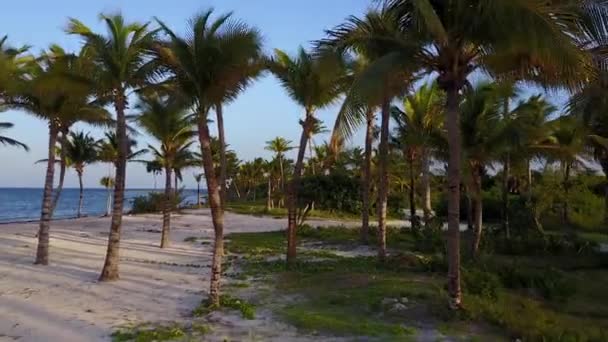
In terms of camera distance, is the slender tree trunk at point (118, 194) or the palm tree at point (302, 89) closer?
the slender tree trunk at point (118, 194)

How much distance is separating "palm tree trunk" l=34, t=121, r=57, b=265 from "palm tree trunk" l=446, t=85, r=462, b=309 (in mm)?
12696

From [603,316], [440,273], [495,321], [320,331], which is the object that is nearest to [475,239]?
[440,273]

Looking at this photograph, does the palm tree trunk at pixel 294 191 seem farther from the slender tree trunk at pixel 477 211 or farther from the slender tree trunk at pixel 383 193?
the slender tree trunk at pixel 477 211

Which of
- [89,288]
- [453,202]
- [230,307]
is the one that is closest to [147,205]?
[89,288]

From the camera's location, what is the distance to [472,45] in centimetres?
1046

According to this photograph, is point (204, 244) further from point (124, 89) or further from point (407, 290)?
point (407, 290)

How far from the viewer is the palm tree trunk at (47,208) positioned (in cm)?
1722

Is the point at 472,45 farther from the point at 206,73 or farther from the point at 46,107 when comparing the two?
the point at 46,107

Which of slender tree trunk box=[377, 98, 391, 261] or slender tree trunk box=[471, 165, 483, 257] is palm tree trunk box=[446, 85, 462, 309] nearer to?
slender tree trunk box=[377, 98, 391, 261]

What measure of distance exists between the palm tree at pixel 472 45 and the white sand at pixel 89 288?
589 cm

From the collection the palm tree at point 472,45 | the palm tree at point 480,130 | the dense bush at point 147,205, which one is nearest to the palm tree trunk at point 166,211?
the palm tree at point 480,130

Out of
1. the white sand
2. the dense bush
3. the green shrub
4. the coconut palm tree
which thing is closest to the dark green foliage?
the white sand

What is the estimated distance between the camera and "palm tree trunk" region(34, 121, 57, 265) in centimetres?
1722

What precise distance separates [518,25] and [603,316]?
6993 millimetres
